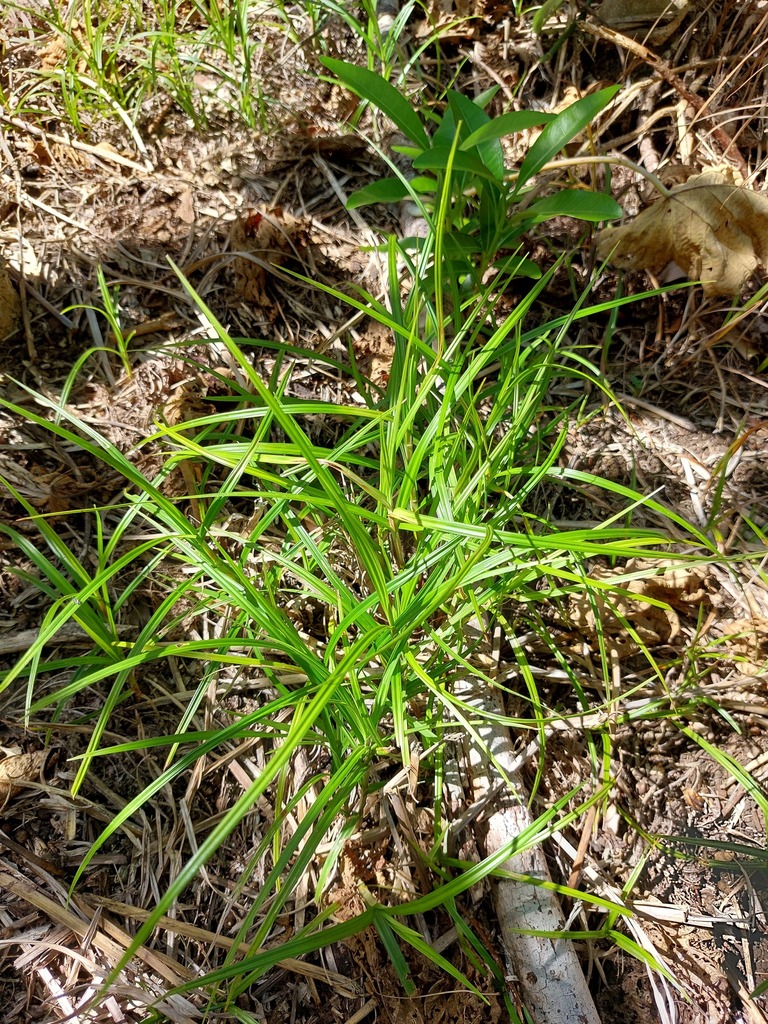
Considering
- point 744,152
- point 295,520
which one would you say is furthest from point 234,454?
point 744,152

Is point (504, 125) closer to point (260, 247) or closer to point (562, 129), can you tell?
point (562, 129)

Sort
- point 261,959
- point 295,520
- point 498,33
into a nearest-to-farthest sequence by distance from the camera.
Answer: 1. point 261,959
2. point 295,520
3. point 498,33

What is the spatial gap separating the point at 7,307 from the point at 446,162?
104 cm

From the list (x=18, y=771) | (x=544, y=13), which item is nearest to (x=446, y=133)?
(x=544, y=13)

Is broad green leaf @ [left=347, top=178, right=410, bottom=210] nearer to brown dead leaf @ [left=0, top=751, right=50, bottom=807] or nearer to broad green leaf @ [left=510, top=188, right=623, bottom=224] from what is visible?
broad green leaf @ [left=510, top=188, right=623, bottom=224]

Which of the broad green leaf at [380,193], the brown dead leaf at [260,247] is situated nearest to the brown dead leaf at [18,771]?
the brown dead leaf at [260,247]

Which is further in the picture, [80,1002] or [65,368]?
[65,368]

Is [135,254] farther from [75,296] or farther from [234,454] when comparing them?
[234,454]

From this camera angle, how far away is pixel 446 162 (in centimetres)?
111

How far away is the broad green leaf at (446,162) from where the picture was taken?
1079 millimetres

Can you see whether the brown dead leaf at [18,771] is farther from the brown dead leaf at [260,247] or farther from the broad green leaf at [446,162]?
the broad green leaf at [446,162]

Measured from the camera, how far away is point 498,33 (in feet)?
6.11

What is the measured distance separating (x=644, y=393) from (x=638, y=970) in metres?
1.19

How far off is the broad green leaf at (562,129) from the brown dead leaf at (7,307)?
1.14m
